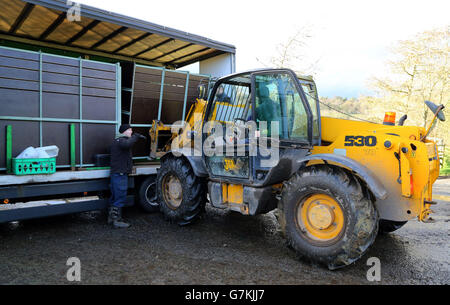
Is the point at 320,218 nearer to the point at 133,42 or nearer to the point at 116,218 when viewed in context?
the point at 116,218

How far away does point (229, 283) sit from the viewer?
3.29 meters

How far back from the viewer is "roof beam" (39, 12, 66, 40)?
18.1 ft

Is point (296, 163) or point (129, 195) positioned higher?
point (296, 163)

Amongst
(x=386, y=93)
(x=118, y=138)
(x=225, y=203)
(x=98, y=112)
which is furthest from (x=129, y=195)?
(x=386, y=93)

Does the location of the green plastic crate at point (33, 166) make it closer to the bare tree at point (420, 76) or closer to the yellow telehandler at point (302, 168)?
the yellow telehandler at point (302, 168)

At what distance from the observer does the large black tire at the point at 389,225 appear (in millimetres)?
4469

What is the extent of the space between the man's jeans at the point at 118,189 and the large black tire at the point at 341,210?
8.04ft

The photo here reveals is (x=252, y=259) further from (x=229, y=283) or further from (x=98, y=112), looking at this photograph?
(x=98, y=112)

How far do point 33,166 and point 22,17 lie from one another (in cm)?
265

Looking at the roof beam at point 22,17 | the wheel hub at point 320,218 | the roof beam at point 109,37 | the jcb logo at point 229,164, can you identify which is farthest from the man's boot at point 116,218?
the roof beam at point 22,17

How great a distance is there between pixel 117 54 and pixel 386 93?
1319 cm

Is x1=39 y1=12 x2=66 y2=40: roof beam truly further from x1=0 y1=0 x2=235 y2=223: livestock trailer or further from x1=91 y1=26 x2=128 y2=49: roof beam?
x1=91 y1=26 x2=128 y2=49: roof beam

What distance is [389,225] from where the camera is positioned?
15.0 ft
